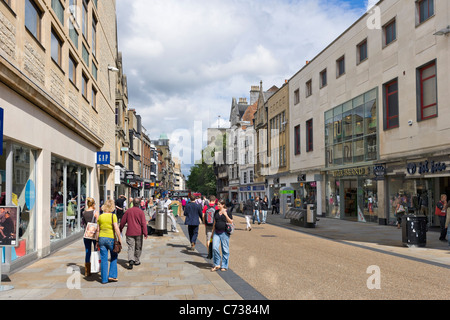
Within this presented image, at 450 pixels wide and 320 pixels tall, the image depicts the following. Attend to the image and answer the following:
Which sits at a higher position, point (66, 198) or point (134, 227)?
point (66, 198)

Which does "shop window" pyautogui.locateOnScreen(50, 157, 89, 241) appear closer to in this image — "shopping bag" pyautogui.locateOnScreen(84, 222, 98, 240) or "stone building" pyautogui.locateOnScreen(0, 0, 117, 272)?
"stone building" pyautogui.locateOnScreen(0, 0, 117, 272)

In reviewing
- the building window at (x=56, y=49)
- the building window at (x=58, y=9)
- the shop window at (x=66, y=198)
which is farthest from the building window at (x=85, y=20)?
the shop window at (x=66, y=198)

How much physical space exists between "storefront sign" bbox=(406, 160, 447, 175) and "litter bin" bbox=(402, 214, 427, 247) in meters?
4.84

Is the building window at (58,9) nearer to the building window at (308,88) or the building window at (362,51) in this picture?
the building window at (362,51)

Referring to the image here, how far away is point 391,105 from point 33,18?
57.7 feet

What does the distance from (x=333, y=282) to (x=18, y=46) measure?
8.77 meters

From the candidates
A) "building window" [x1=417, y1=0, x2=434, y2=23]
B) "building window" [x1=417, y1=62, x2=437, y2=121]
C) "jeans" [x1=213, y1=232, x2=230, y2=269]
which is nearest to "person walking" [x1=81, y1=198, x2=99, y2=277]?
"jeans" [x1=213, y1=232, x2=230, y2=269]

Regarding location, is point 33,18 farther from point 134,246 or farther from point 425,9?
point 425,9

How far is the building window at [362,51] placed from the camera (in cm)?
2417

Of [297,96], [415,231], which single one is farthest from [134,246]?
[297,96]

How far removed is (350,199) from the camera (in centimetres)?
2647

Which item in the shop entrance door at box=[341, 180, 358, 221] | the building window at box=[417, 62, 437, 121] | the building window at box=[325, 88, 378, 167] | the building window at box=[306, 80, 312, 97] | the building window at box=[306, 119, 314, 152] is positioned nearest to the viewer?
the building window at box=[417, 62, 437, 121]

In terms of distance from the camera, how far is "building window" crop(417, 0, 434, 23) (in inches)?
712

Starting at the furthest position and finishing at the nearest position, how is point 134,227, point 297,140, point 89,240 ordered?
point 297,140 < point 134,227 < point 89,240
